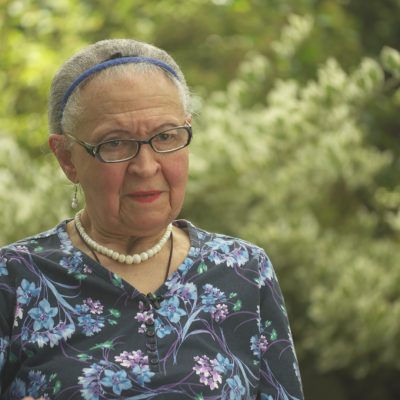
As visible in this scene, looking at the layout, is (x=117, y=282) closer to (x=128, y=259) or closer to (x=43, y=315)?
(x=128, y=259)

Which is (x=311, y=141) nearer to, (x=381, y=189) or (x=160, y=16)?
(x=381, y=189)

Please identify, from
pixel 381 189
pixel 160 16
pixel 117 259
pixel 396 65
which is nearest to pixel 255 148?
pixel 381 189

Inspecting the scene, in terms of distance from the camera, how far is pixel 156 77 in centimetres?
237

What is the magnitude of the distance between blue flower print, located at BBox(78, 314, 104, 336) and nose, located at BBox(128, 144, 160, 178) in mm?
382

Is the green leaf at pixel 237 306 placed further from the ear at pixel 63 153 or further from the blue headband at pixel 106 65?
the blue headband at pixel 106 65

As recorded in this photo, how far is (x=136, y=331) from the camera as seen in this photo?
2.32 metres

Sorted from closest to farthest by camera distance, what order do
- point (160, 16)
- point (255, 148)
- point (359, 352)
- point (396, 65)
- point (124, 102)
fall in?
point (124, 102) → point (396, 65) → point (359, 352) → point (255, 148) → point (160, 16)

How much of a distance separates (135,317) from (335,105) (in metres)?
3.29

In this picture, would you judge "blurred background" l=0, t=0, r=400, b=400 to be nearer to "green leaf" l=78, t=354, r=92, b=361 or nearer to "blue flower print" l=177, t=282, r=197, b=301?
"blue flower print" l=177, t=282, r=197, b=301

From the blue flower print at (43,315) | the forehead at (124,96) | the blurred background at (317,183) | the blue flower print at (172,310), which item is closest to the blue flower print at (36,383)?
the blue flower print at (43,315)

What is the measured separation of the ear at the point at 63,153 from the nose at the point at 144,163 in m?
0.23

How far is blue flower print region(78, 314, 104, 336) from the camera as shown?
2.30m

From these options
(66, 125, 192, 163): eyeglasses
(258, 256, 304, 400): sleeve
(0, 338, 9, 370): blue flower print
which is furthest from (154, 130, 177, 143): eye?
(0, 338, 9, 370): blue flower print

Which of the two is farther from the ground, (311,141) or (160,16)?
(160,16)
